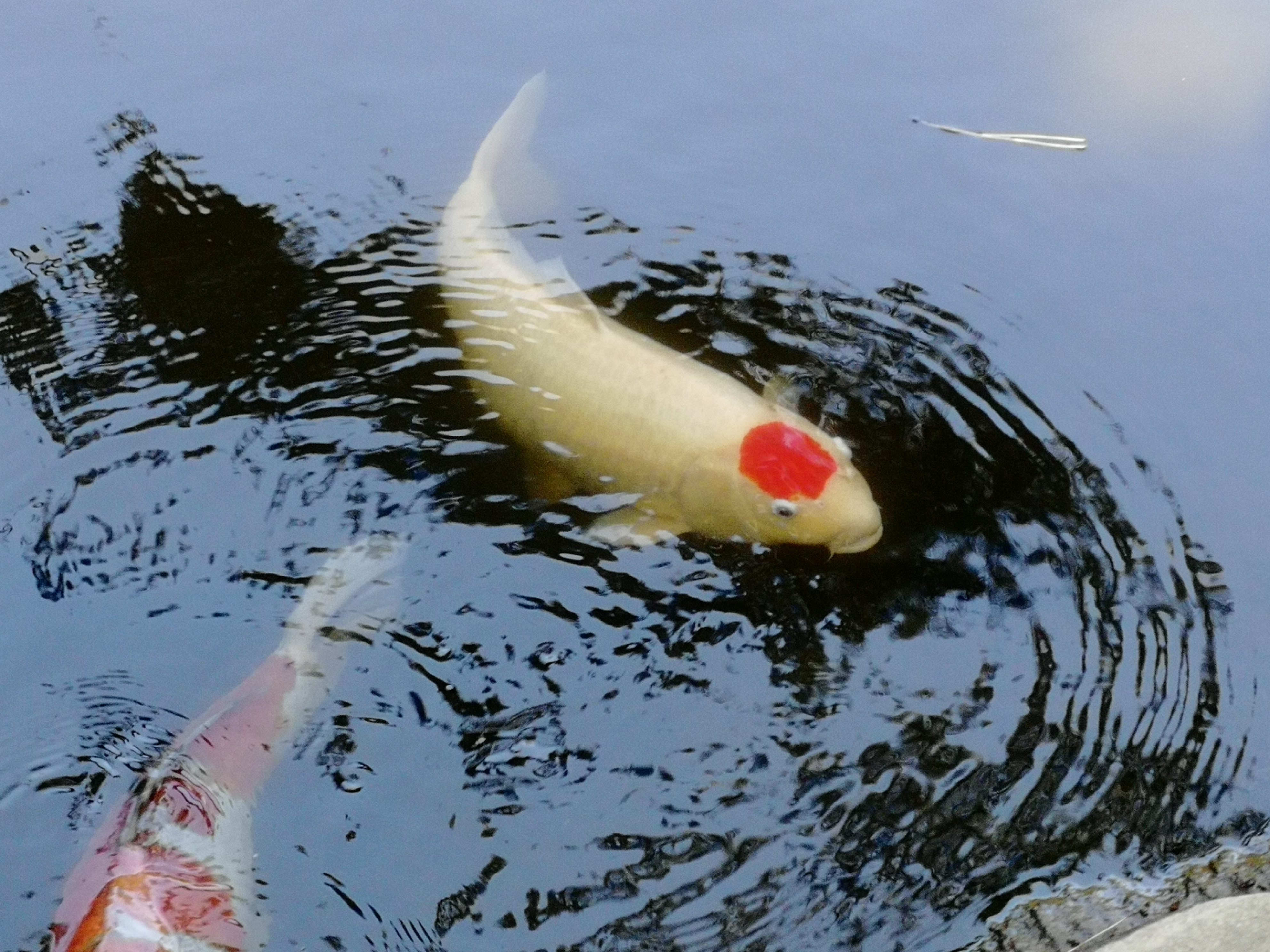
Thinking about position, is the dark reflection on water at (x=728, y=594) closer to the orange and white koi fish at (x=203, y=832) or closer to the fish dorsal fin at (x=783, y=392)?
the fish dorsal fin at (x=783, y=392)

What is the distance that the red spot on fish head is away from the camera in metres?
4.24

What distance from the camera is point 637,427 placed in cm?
452

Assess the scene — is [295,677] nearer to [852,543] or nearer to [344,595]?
[344,595]

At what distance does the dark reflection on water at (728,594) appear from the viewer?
342 cm

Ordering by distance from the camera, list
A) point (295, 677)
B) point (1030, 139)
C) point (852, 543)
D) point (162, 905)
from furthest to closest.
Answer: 1. point (1030, 139)
2. point (852, 543)
3. point (295, 677)
4. point (162, 905)

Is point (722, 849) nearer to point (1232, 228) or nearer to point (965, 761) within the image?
point (965, 761)

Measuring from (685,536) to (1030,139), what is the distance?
2.97 meters

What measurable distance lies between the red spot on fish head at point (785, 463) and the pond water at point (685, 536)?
0.26m

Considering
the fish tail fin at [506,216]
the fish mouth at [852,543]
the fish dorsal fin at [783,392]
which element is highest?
the fish tail fin at [506,216]

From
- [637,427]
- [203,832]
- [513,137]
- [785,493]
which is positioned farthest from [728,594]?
[513,137]

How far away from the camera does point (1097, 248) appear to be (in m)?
A: 5.35

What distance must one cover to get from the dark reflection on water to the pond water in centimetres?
1

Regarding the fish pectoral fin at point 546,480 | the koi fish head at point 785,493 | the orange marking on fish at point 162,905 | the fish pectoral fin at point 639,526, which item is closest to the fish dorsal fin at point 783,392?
the koi fish head at point 785,493

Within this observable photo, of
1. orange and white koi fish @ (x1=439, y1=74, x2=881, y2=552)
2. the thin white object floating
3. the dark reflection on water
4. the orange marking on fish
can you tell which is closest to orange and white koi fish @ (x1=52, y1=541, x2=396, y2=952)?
the orange marking on fish
